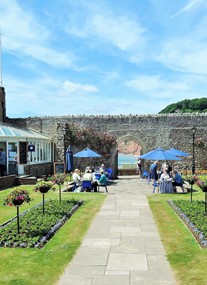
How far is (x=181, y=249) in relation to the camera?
6137mm

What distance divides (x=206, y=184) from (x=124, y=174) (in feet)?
50.3

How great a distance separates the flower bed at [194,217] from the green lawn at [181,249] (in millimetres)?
106

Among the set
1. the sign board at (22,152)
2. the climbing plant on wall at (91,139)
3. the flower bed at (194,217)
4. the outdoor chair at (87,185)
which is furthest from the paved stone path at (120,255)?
the climbing plant on wall at (91,139)

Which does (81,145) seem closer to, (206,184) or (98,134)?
(98,134)

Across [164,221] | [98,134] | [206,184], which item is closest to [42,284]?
[164,221]

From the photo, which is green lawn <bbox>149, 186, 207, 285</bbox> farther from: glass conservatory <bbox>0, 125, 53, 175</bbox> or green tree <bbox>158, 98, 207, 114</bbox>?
green tree <bbox>158, 98, 207, 114</bbox>

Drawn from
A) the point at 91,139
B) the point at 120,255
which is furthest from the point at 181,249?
the point at 91,139

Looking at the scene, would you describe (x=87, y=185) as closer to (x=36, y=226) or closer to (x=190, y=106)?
(x=36, y=226)

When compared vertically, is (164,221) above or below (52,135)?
below

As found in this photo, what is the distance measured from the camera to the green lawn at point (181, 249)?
490cm

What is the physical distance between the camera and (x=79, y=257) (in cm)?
572

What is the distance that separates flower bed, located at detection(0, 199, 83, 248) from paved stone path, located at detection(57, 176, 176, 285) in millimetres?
793

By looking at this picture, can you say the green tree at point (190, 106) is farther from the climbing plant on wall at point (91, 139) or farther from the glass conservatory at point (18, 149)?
the glass conservatory at point (18, 149)

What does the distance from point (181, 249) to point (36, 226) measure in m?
3.13
